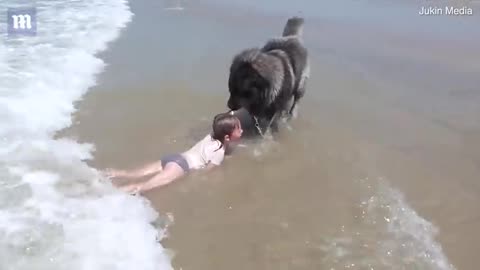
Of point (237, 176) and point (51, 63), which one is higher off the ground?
point (51, 63)

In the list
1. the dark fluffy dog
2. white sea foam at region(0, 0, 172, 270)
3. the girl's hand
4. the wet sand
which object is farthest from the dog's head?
white sea foam at region(0, 0, 172, 270)

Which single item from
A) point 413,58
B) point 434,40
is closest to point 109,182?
point 413,58

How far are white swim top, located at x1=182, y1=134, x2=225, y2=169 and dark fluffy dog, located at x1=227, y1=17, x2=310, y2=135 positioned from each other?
52 cm

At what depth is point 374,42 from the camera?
9.20 metres

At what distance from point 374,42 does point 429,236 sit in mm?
5497

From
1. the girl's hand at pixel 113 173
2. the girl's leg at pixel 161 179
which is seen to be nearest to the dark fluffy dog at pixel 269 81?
the girl's leg at pixel 161 179

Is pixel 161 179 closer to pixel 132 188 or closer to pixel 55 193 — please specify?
pixel 132 188

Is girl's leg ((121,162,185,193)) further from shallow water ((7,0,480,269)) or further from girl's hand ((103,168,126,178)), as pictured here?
girl's hand ((103,168,126,178))

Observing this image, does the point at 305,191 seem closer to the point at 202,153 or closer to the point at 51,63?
the point at 202,153

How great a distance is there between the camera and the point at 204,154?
537 cm

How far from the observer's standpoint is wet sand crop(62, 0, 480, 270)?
420 cm
